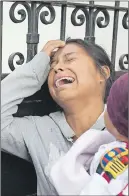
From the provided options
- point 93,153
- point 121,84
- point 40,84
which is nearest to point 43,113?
point 40,84

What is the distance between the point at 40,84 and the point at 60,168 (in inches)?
22.9

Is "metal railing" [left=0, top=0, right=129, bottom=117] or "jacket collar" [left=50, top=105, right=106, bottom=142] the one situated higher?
"metal railing" [left=0, top=0, right=129, bottom=117]

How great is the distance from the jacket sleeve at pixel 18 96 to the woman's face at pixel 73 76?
0.06 m

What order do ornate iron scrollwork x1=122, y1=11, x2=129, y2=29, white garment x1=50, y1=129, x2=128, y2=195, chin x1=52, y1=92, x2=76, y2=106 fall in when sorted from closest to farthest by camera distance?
white garment x1=50, y1=129, x2=128, y2=195, chin x1=52, y1=92, x2=76, y2=106, ornate iron scrollwork x1=122, y1=11, x2=129, y2=29

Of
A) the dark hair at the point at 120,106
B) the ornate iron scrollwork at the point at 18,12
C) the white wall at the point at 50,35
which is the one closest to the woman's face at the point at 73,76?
the ornate iron scrollwork at the point at 18,12

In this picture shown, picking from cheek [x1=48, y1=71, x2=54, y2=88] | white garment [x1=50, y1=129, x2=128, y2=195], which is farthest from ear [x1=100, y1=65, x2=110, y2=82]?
white garment [x1=50, y1=129, x2=128, y2=195]

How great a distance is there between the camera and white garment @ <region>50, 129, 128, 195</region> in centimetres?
137

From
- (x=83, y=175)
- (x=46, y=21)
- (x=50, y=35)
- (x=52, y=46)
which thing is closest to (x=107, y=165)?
(x=83, y=175)

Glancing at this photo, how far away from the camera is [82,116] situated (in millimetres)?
1968

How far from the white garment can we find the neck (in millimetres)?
338

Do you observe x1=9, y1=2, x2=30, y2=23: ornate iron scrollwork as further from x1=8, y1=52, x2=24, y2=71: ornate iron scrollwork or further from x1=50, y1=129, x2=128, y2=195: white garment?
x1=50, y1=129, x2=128, y2=195: white garment

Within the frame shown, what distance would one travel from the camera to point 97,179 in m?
1.39

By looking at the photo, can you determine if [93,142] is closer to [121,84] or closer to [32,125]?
[121,84]

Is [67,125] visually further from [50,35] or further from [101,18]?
[50,35]
